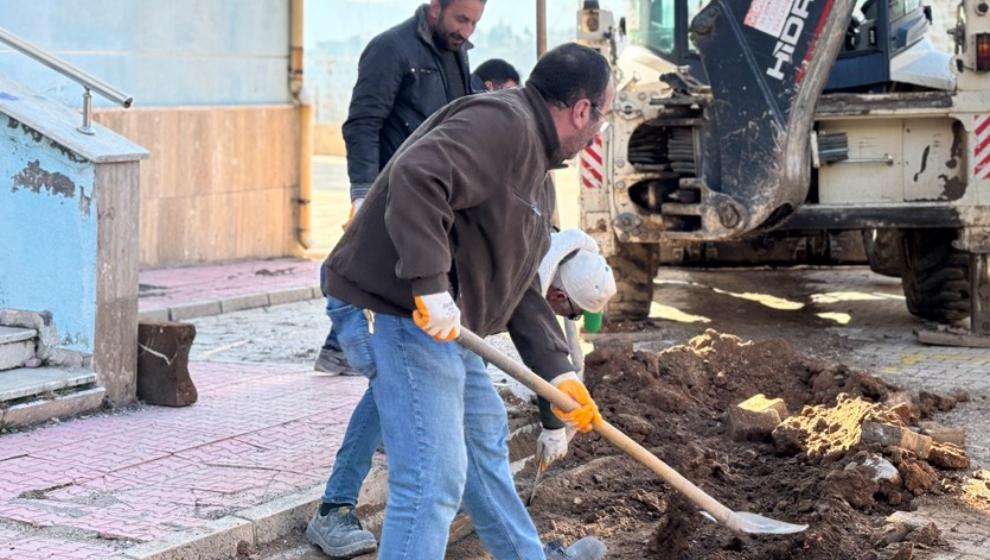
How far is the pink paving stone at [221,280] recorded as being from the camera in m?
11.3

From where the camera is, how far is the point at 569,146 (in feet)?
15.0

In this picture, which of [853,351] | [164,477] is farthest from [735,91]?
[164,477]

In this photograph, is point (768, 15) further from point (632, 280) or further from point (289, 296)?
point (289, 296)

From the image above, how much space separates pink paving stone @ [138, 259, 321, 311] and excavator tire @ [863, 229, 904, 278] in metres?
4.48

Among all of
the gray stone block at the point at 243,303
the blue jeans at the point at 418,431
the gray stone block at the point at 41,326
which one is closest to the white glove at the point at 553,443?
the blue jeans at the point at 418,431

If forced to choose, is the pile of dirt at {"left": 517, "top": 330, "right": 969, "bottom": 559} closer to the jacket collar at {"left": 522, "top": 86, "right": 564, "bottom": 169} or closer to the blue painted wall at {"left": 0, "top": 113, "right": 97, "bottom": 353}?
the jacket collar at {"left": 522, "top": 86, "right": 564, "bottom": 169}

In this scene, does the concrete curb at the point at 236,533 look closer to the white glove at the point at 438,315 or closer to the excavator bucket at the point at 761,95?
the white glove at the point at 438,315

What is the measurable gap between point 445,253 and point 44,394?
11.5 ft

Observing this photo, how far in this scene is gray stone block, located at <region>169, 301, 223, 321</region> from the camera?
1074 centimetres

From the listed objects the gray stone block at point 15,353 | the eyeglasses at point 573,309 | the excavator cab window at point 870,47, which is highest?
the excavator cab window at point 870,47

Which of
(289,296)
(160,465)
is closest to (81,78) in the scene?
(160,465)

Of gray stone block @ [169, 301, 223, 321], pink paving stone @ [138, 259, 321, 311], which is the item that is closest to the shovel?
gray stone block @ [169, 301, 223, 321]

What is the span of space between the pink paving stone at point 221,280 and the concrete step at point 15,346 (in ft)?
10.6

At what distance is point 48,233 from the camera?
24.0 feet
